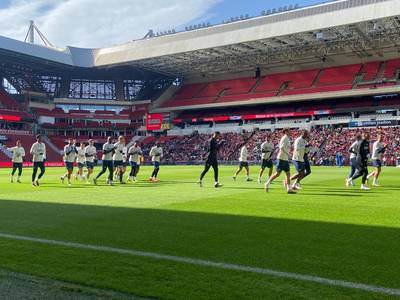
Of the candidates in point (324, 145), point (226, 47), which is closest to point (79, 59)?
point (226, 47)

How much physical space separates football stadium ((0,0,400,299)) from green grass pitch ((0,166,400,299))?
0.03 meters

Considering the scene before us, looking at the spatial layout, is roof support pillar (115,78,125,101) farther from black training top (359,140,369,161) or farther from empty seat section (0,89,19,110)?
black training top (359,140,369,161)

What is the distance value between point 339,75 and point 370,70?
4.30m

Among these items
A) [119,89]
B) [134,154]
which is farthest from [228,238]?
[119,89]

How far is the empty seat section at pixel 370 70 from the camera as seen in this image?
5806 centimetres

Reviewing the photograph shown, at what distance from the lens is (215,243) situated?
22.1ft

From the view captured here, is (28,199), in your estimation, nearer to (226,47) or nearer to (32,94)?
(226,47)

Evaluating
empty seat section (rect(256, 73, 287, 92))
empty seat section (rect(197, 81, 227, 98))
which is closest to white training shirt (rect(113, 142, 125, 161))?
empty seat section (rect(256, 73, 287, 92))

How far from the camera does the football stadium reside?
17.1 feet

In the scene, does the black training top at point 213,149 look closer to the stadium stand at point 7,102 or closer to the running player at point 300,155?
the running player at point 300,155

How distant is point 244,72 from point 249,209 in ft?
213

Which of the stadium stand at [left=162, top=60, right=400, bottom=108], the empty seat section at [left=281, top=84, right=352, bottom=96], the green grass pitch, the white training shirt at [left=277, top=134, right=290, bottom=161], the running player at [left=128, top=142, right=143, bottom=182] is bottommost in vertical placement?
the green grass pitch

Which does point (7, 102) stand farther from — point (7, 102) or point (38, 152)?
point (38, 152)

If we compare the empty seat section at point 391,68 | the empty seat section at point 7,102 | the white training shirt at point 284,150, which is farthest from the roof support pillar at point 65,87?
the white training shirt at point 284,150
